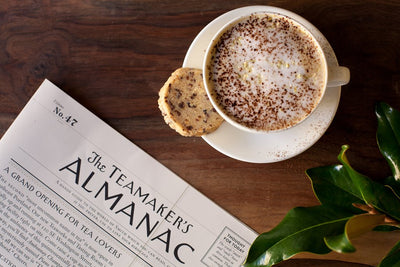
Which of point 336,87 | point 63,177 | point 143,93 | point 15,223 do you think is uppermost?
point 336,87

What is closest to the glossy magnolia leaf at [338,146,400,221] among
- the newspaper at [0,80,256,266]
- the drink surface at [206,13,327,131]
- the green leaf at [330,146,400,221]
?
the green leaf at [330,146,400,221]

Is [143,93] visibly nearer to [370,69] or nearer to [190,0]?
[190,0]

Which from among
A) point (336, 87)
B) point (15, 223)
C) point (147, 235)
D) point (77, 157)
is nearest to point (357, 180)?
point (336, 87)

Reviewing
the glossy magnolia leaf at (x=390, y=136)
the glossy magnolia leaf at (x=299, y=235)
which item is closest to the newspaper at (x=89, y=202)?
the glossy magnolia leaf at (x=299, y=235)

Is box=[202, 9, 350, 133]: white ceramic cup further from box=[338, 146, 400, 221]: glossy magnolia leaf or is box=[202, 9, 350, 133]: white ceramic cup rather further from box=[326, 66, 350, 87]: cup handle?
box=[338, 146, 400, 221]: glossy magnolia leaf

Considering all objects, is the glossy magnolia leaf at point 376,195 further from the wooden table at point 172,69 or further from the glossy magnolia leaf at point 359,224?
the wooden table at point 172,69
